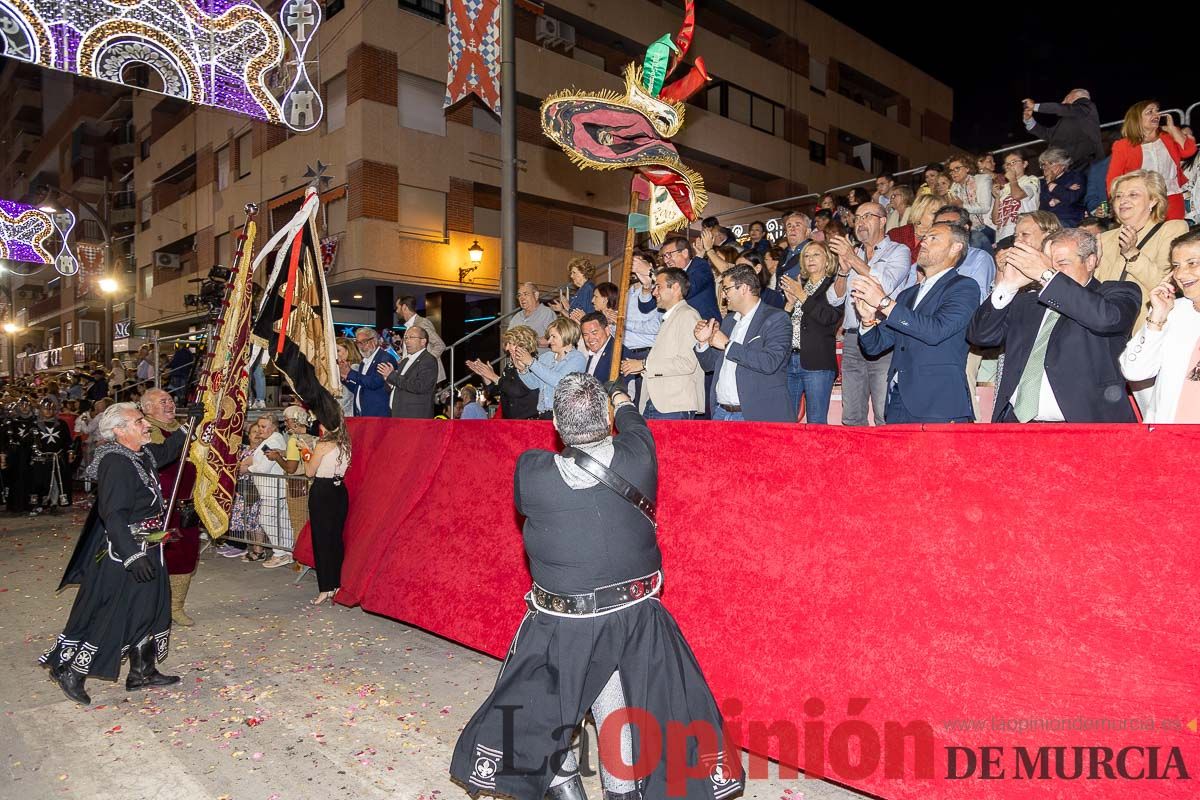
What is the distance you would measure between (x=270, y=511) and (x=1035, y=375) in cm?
774

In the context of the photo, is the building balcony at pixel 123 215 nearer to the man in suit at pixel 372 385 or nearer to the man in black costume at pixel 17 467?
the man in black costume at pixel 17 467

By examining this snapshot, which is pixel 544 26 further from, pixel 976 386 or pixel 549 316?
pixel 976 386

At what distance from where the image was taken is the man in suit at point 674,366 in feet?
18.5

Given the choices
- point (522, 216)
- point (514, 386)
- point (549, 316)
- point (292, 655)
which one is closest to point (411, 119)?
point (522, 216)

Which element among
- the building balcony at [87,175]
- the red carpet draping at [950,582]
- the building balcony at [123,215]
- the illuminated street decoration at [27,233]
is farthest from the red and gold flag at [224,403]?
the building balcony at [87,175]

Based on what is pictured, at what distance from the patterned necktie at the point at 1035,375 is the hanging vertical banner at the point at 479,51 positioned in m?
7.70

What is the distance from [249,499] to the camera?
8781 mm

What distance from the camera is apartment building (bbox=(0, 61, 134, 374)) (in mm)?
33875

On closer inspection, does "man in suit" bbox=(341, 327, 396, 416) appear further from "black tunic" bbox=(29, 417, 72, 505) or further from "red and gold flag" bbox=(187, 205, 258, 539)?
"black tunic" bbox=(29, 417, 72, 505)

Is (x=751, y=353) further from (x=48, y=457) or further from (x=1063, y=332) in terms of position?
(x=48, y=457)

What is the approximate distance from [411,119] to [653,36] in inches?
369

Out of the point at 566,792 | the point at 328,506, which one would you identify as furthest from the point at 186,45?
the point at 566,792

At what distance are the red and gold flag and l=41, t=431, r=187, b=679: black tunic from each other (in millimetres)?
456

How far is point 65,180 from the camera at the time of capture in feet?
140
